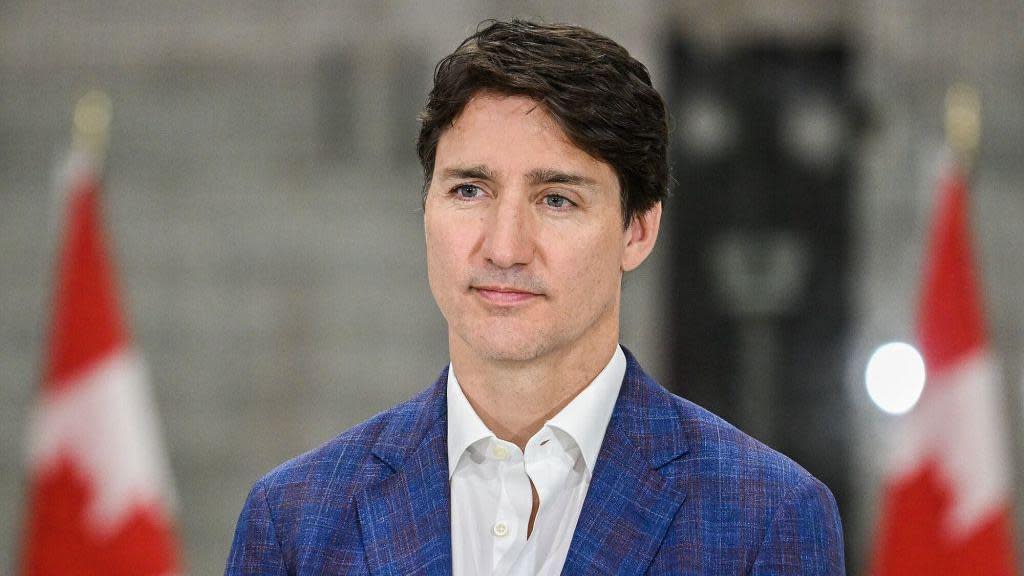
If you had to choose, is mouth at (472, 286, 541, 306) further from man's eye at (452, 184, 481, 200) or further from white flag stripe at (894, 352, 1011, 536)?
white flag stripe at (894, 352, 1011, 536)

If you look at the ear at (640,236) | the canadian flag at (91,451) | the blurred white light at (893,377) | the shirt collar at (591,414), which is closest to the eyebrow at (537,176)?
the ear at (640,236)

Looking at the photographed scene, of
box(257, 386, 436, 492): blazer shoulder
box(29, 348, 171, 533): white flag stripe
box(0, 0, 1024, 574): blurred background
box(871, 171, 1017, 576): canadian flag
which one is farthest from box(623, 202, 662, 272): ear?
box(29, 348, 171, 533): white flag stripe

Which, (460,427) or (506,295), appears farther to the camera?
(460,427)

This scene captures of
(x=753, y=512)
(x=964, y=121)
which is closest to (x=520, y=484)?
(x=753, y=512)

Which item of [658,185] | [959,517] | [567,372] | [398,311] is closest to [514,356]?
[567,372]

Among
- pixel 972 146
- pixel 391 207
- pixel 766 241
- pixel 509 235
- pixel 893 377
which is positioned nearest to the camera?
pixel 509 235

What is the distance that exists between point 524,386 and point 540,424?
0.06 m

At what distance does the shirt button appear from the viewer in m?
1.64

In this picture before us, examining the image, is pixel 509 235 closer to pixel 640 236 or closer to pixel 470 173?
pixel 470 173

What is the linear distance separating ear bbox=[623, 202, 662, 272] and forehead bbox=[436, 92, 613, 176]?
0.13m

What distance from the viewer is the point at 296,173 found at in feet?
17.4

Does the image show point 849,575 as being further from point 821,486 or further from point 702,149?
point 821,486

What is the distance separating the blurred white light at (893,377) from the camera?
4.85 m

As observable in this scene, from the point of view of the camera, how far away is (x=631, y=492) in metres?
1.63
